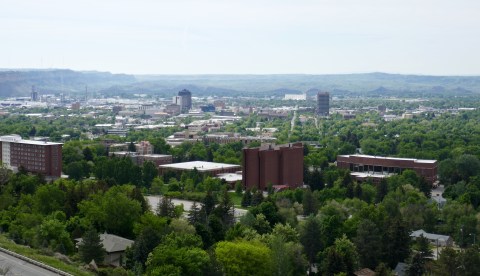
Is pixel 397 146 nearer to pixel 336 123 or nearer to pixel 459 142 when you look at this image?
pixel 459 142

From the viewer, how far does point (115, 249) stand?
19422mm

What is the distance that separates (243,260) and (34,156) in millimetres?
23760

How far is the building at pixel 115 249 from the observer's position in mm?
19094

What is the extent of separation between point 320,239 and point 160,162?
24285 mm

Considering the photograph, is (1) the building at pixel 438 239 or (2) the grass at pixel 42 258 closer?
(2) the grass at pixel 42 258

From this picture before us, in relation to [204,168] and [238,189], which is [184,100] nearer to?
[204,168]

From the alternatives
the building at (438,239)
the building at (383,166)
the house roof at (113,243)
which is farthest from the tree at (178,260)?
the building at (383,166)

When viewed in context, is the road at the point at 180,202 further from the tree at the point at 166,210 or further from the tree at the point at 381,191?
the tree at the point at 381,191

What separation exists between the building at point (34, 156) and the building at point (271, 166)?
32.7 feet

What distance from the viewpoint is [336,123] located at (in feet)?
254

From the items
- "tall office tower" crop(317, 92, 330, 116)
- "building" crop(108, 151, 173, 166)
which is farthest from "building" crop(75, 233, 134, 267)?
"tall office tower" crop(317, 92, 330, 116)

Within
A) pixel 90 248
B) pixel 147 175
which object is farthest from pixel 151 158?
pixel 90 248

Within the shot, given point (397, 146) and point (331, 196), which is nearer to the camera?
point (331, 196)

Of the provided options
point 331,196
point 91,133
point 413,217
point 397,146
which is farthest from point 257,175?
point 91,133
